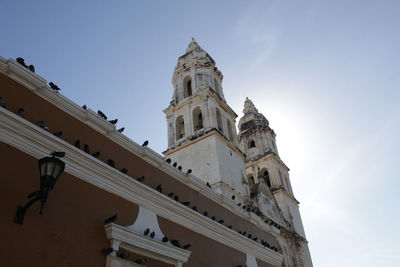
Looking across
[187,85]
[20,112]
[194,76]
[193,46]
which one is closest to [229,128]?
[194,76]

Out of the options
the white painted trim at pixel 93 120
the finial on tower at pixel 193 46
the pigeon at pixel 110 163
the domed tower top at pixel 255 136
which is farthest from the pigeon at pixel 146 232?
the domed tower top at pixel 255 136

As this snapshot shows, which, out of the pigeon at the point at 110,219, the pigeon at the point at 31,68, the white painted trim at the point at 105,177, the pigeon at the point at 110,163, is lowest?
the pigeon at the point at 110,219

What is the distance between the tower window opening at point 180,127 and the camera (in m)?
18.5

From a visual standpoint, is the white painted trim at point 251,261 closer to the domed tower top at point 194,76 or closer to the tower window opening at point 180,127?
the tower window opening at point 180,127

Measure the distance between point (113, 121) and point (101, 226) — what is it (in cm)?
243

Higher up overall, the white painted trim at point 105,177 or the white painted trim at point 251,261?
the white painted trim at point 105,177

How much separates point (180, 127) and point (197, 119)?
3.31 feet

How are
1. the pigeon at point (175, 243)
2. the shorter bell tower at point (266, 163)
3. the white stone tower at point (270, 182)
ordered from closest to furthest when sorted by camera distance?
the pigeon at point (175, 243) → the white stone tower at point (270, 182) → the shorter bell tower at point (266, 163)

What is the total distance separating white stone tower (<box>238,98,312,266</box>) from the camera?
1875cm

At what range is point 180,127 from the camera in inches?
749

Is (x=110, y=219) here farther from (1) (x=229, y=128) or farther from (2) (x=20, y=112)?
(1) (x=229, y=128)

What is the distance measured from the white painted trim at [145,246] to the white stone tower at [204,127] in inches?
323

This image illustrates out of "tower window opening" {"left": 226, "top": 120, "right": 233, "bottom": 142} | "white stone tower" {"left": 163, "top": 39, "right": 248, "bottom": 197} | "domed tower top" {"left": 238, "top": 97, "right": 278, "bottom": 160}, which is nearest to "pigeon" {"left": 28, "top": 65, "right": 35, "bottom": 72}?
"white stone tower" {"left": 163, "top": 39, "right": 248, "bottom": 197}

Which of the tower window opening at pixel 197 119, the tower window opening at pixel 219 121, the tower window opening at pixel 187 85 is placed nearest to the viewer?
the tower window opening at pixel 219 121
